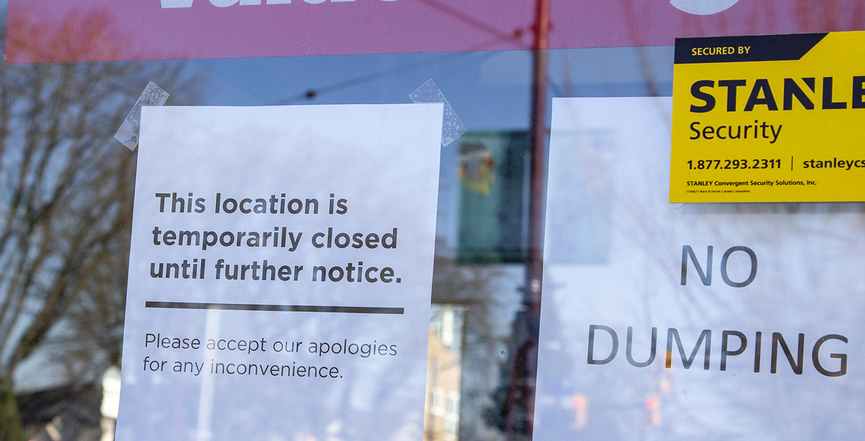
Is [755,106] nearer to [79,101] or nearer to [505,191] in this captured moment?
A: [505,191]

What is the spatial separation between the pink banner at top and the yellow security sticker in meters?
0.09

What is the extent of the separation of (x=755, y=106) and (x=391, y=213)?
1.28 m

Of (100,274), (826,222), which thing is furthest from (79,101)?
(826,222)

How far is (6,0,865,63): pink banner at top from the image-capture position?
8.82ft

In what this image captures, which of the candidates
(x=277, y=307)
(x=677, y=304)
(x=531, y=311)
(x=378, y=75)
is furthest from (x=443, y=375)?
(x=378, y=75)

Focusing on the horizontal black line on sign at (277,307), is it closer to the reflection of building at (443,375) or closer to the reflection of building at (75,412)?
the reflection of building at (443,375)

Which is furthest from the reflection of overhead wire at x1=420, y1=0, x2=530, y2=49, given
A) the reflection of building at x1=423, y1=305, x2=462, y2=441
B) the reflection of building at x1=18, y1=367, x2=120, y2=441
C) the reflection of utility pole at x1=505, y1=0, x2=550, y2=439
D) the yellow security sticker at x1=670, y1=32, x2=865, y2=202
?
the reflection of building at x1=18, y1=367, x2=120, y2=441

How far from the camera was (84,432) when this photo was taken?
285 cm

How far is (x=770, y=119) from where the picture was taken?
258cm

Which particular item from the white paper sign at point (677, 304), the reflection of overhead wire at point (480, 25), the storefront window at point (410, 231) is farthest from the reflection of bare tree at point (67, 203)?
the white paper sign at point (677, 304)

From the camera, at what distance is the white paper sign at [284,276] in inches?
A: 107

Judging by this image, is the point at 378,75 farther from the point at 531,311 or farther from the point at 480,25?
the point at 531,311

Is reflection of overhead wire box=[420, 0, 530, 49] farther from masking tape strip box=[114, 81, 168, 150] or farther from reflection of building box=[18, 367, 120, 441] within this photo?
reflection of building box=[18, 367, 120, 441]

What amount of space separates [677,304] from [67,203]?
2265 millimetres
